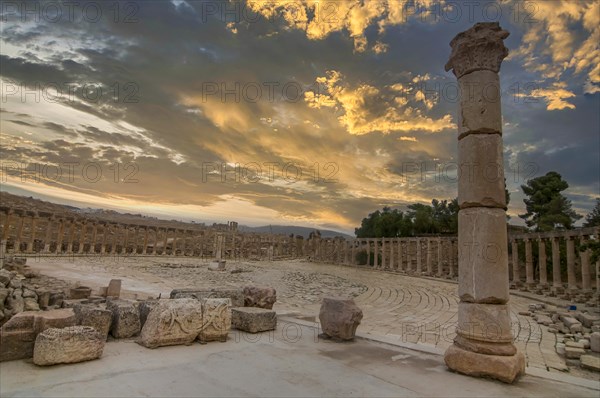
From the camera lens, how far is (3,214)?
28188mm

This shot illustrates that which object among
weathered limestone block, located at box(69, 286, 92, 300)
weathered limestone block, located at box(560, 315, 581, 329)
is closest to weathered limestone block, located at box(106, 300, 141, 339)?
weathered limestone block, located at box(69, 286, 92, 300)

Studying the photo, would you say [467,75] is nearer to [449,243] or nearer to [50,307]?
[50,307]

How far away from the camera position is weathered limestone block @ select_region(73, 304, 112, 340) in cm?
594

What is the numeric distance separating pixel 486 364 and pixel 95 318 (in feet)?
19.7

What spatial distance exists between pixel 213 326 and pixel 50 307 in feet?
15.5

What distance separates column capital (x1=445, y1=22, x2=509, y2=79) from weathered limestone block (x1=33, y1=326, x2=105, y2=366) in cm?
717

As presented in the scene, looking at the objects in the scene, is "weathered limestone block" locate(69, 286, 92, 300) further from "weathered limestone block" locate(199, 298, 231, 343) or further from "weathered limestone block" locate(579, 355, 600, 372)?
"weathered limestone block" locate(579, 355, 600, 372)

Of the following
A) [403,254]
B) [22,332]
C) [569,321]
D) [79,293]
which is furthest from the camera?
[403,254]

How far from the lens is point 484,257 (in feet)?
19.1

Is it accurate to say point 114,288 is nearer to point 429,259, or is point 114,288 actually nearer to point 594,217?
point 429,259

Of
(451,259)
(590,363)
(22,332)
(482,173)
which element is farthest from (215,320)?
(451,259)

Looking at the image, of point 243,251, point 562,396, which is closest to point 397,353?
point 562,396

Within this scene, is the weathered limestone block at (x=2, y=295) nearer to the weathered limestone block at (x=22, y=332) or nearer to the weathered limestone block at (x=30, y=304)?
the weathered limestone block at (x=30, y=304)

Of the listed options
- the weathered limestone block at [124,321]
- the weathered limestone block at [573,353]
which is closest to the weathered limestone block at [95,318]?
the weathered limestone block at [124,321]
